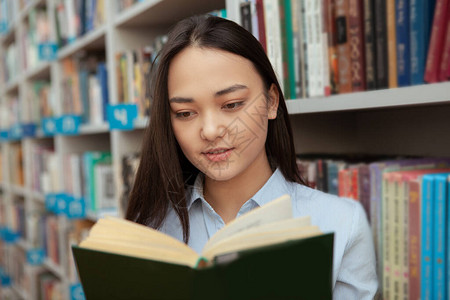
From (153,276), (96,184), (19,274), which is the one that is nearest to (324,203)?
(153,276)

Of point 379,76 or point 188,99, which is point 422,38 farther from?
point 188,99

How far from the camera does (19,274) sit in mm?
3131

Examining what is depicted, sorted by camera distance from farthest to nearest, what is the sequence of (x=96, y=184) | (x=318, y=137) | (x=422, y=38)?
(x=96, y=184), (x=318, y=137), (x=422, y=38)

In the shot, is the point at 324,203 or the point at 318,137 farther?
A: the point at 318,137

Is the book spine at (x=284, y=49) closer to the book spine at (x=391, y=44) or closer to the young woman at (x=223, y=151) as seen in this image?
the young woman at (x=223, y=151)

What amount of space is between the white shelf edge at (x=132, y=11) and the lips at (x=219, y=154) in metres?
0.65

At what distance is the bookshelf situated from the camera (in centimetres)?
88

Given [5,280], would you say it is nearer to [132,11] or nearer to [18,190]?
[18,190]

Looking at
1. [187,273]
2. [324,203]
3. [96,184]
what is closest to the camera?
[187,273]

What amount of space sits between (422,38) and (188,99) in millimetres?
398

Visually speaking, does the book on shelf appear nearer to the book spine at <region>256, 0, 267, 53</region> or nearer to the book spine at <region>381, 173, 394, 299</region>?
the book spine at <region>381, 173, 394, 299</region>

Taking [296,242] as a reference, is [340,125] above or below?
above

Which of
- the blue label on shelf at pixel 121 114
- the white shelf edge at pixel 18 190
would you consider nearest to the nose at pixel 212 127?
the blue label on shelf at pixel 121 114

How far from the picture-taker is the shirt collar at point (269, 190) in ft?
2.66
